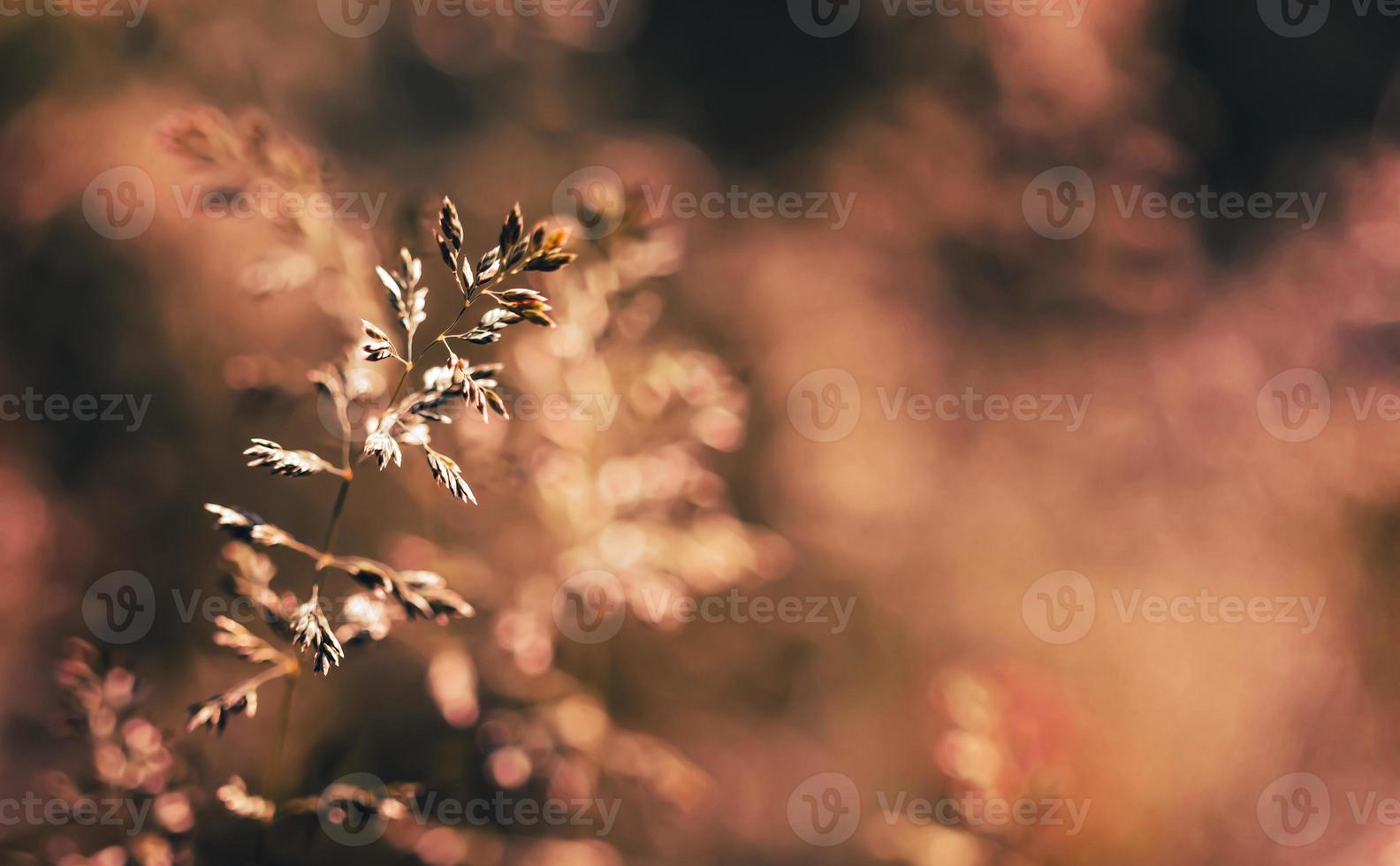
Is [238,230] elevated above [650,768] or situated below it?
above

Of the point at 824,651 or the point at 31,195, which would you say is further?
the point at 824,651

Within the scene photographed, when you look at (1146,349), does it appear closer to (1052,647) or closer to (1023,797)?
(1052,647)

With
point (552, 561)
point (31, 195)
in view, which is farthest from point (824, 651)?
point (31, 195)

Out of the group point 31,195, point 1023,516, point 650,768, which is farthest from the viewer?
point 1023,516

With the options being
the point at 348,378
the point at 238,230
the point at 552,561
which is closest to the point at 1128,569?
the point at 552,561

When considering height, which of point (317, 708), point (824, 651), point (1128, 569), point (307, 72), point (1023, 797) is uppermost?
point (307, 72)

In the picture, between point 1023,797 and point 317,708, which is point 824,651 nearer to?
point 1023,797

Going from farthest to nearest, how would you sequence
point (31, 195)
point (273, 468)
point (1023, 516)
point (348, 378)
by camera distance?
point (1023, 516)
point (31, 195)
point (348, 378)
point (273, 468)
